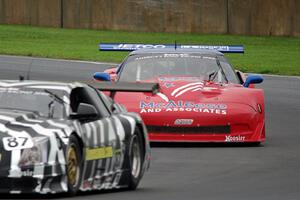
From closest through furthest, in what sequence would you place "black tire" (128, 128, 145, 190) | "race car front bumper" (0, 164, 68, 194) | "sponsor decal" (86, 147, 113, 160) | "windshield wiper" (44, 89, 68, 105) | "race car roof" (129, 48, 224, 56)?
"race car front bumper" (0, 164, 68, 194) → "sponsor decal" (86, 147, 113, 160) → "windshield wiper" (44, 89, 68, 105) → "black tire" (128, 128, 145, 190) → "race car roof" (129, 48, 224, 56)

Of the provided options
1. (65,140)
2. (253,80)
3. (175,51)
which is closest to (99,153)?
(65,140)

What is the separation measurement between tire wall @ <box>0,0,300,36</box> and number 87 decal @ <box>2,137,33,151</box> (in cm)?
3259

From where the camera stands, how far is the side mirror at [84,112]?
1104 centimetres

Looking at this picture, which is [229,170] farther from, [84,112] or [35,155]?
[35,155]

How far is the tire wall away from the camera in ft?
139

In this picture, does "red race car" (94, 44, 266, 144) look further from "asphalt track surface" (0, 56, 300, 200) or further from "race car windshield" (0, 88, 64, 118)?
"race car windshield" (0, 88, 64, 118)

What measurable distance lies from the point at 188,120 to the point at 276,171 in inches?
118

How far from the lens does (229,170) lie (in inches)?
547

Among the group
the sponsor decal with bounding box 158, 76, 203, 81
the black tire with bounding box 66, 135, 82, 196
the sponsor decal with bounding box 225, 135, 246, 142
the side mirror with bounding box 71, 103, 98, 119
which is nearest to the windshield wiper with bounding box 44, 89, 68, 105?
the side mirror with bounding box 71, 103, 98, 119

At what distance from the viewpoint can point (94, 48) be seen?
3778 centimetres

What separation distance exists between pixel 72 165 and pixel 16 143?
0.58m

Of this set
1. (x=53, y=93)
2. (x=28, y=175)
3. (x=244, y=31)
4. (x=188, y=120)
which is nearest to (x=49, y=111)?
(x=53, y=93)

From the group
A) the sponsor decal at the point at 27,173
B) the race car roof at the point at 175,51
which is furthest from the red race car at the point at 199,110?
the sponsor decal at the point at 27,173

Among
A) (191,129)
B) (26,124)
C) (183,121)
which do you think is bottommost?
(191,129)
